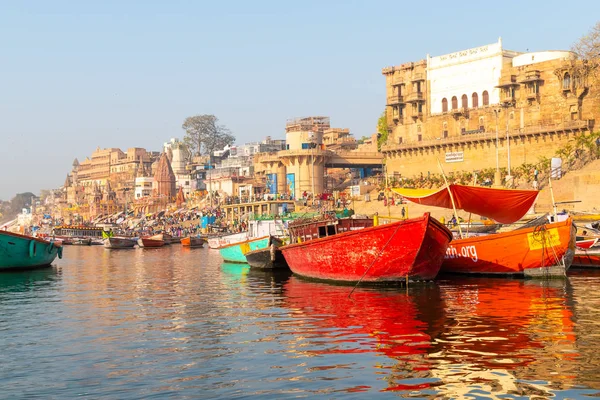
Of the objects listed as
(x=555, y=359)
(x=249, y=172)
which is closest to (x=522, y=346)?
(x=555, y=359)

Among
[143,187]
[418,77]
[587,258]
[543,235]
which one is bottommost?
[587,258]

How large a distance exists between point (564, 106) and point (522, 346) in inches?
2321

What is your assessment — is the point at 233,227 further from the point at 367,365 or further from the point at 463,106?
the point at 367,365

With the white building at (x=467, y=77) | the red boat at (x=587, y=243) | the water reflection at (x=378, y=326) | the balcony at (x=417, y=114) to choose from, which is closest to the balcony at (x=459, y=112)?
the white building at (x=467, y=77)

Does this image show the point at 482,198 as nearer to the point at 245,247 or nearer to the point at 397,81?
the point at 245,247

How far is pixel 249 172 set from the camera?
→ 12900cm

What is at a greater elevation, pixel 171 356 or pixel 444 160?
pixel 444 160

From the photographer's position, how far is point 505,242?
2616 centimetres

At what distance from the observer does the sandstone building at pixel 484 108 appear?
66938 millimetres

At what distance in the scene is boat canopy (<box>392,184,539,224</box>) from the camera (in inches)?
1065

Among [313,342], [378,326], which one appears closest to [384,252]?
[378,326]

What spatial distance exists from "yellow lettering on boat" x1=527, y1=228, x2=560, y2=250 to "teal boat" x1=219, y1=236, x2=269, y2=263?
14.8 metres

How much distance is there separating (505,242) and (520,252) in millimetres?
640

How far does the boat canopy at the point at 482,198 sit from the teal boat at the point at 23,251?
892 inches
